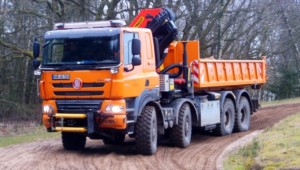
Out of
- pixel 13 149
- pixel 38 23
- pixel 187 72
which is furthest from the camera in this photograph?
pixel 38 23

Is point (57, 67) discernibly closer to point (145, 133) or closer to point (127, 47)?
point (127, 47)

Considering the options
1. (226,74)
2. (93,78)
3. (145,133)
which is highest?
(226,74)

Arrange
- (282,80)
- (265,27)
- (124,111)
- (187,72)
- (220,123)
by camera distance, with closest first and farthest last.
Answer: (124,111)
(187,72)
(220,123)
(265,27)
(282,80)

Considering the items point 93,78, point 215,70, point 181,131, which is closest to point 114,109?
point 93,78

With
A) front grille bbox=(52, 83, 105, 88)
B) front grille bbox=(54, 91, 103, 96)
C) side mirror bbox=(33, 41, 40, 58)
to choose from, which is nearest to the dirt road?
front grille bbox=(54, 91, 103, 96)

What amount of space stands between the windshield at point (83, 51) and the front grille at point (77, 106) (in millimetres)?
802

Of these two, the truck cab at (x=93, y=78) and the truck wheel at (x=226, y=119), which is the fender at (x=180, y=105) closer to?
the truck cab at (x=93, y=78)

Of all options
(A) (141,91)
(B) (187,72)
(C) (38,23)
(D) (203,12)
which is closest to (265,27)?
(D) (203,12)

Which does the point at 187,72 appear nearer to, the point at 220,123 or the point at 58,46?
the point at 220,123

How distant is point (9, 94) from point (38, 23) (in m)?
5.20

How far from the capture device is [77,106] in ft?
42.2

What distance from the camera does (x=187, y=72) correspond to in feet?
52.1

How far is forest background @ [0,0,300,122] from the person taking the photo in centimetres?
2566

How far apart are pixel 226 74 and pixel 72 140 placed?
581 cm
